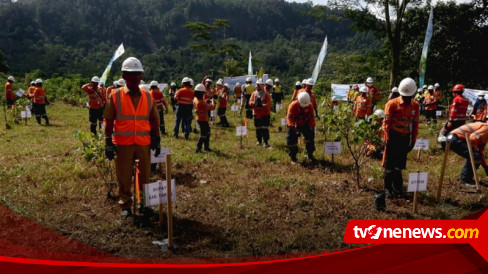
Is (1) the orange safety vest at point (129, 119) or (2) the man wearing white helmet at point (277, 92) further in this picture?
(2) the man wearing white helmet at point (277, 92)

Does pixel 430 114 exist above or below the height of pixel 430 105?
below

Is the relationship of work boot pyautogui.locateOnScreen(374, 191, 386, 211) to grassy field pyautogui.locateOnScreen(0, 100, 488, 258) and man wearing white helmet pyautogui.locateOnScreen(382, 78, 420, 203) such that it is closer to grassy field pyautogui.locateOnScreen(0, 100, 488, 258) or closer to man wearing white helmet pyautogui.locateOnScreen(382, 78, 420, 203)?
grassy field pyautogui.locateOnScreen(0, 100, 488, 258)

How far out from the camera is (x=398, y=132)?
6098mm

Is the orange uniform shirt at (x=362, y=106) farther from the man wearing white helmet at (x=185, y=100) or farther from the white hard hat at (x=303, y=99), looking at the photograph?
the man wearing white helmet at (x=185, y=100)

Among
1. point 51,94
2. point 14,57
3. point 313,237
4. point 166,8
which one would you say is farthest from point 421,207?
point 166,8

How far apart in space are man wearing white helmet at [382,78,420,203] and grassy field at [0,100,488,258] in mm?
414

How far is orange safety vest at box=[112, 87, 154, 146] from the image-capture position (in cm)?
484

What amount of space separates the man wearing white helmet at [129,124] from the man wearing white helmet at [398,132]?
3921 mm

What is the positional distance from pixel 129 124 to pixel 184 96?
6138mm

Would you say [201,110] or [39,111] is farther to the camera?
[39,111]

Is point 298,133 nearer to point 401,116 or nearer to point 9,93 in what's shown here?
point 401,116

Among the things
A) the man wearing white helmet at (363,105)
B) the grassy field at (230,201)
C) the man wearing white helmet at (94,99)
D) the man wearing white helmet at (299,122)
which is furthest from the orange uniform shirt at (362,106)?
the man wearing white helmet at (94,99)

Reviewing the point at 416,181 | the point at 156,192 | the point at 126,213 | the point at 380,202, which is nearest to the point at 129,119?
the point at 156,192

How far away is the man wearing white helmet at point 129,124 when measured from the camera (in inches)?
190
